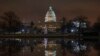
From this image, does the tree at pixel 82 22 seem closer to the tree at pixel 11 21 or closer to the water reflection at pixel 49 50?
the tree at pixel 11 21

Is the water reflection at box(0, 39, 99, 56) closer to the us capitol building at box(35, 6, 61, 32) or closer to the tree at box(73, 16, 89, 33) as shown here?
the tree at box(73, 16, 89, 33)

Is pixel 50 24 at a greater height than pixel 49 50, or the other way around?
pixel 50 24

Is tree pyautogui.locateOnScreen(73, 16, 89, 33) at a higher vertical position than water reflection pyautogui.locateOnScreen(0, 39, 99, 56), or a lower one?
higher

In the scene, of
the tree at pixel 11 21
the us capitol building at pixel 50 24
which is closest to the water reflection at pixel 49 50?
the tree at pixel 11 21

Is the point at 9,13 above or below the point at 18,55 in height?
above

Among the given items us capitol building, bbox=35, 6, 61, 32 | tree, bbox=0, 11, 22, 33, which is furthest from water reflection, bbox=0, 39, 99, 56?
us capitol building, bbox=35, 6, 61, 32

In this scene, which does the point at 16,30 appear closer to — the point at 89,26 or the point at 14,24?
the point at 14,24

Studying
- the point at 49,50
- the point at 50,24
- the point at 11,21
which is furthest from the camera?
the point at 50,24

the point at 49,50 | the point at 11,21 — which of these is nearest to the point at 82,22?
the point at 11,21

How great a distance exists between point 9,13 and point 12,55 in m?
91.3

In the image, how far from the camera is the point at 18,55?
34438 millimetres

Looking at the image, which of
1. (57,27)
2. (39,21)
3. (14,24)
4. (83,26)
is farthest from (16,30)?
(39,21)

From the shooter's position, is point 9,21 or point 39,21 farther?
point 39,21

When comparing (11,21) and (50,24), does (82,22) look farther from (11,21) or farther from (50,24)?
(50,24)
